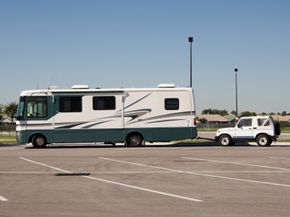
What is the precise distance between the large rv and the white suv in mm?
2809

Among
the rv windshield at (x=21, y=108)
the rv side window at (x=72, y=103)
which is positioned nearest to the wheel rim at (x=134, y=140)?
the rv side window at (x=72, y=103)

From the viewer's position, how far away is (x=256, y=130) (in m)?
27.9

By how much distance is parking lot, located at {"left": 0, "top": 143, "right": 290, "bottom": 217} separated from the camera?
343 inches

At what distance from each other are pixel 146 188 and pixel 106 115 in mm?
16038

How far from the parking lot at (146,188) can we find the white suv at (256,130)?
9.76 metres

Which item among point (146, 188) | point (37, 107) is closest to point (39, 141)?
point (37, 107)

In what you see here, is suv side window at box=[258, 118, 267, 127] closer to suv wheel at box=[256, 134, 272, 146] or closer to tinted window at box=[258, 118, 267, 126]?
tinted window at box=[258, 118, 267, 126]

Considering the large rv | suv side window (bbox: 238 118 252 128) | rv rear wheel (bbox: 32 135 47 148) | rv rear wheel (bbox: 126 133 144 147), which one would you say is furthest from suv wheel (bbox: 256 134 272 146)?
rv rear wheel (bbox: 32 135 47 148)

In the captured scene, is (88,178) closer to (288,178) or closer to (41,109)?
(288,178)

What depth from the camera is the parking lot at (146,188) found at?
8717 millimetres

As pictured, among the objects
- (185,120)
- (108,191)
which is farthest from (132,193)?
(185,120)

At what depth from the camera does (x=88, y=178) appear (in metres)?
13.3

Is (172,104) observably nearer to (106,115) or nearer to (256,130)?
(106,115)

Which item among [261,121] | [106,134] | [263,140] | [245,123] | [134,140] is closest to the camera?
[106,134]
